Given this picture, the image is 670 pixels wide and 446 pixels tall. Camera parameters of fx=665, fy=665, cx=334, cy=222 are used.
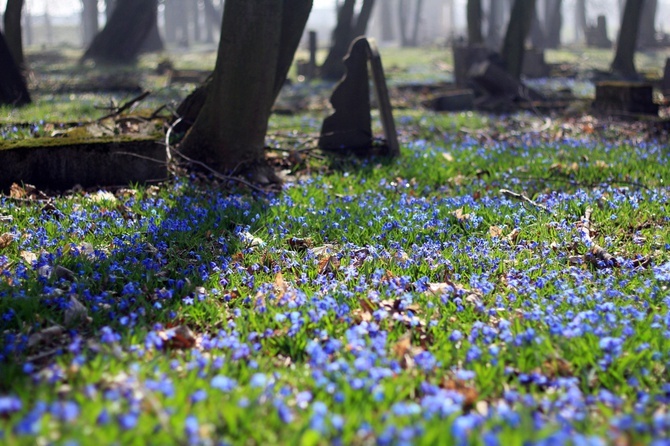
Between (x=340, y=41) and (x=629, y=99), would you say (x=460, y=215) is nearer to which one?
(x=629, y=99)

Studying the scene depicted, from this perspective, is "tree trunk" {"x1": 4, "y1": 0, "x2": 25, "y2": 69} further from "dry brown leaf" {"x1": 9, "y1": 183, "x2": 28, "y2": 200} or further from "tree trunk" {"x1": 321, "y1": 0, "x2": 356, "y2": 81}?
"tree trunk" {"x1": 321, "y1": 0, "x2": 356, "y2": 81}

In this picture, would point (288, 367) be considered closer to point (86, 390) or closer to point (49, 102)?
point (86, 390)

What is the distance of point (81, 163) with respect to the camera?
20.3 ft

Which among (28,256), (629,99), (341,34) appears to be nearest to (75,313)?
(28,256)

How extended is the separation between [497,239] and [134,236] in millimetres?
2562

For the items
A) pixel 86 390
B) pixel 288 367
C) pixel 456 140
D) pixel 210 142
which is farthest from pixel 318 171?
pixel 86 390

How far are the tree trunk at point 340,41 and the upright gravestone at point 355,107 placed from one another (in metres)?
12.8

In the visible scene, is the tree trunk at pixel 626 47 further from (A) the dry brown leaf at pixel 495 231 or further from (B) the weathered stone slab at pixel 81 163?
(B) the weathered stone slab at pixel 81 163

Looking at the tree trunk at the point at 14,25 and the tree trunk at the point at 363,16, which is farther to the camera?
the tree trunk at the point at 363,16

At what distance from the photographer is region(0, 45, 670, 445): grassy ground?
2172 mm

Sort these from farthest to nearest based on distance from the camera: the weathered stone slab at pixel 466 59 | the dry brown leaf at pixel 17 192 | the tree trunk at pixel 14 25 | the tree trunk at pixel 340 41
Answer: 1. the tree trunk at pixel 340 41
2. the weathered stone slab at pixel 466 59
3. the tree trunk at pixel 14 25
4. the dry brown leaf at pixel 17 192

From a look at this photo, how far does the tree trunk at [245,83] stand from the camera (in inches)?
250

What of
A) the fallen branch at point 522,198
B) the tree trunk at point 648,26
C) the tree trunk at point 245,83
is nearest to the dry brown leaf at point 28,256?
the tree trunk at point 245,83

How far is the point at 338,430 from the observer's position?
84.5 inches
